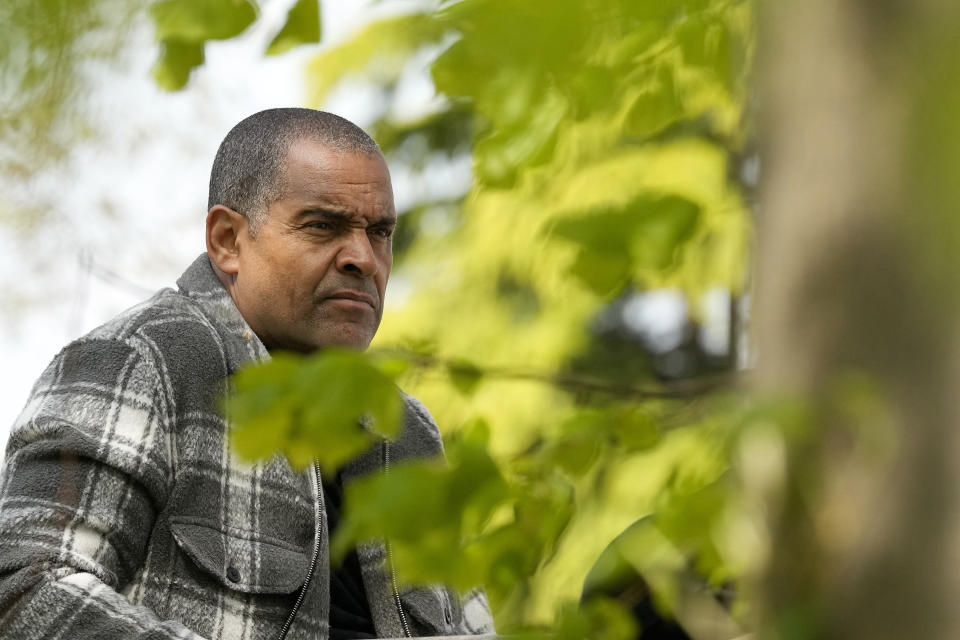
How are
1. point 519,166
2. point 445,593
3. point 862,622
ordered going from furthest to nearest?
point 445,593, point 519,166, point 862,622

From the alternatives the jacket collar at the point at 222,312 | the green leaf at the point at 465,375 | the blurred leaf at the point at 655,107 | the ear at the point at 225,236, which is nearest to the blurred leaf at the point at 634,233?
the green leaf at the point at 465,375

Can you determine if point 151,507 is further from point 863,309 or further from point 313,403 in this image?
point 863,309

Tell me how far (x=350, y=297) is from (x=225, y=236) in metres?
0.30

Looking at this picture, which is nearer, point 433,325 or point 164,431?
point 164,431

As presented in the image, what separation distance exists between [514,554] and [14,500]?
1.15m

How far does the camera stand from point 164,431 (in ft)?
6.46

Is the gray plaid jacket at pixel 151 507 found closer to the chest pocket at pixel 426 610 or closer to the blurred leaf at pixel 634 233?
the chest pocket at pixel 426 610

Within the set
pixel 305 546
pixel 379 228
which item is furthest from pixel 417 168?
pixel 305 546

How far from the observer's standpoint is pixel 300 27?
96 centimetres

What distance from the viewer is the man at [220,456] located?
1806 millimetres

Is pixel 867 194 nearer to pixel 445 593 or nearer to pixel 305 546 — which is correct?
pixel 305 546

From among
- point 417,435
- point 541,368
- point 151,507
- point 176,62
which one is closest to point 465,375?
point 541,368

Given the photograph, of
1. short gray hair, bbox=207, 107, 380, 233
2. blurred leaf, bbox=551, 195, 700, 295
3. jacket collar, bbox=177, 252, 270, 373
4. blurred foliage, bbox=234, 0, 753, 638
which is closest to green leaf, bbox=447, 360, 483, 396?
blurred foliage, bbox=234, 0, 753, 638

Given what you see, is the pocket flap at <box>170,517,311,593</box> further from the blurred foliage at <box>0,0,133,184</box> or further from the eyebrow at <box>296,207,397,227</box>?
the blurred foliage at <box>0,0,133,184</box>
